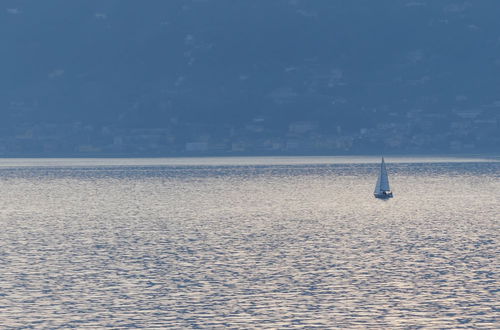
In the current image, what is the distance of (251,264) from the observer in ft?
254

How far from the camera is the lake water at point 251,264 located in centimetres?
5903

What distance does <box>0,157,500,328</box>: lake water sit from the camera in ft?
194

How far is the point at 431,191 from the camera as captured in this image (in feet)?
538

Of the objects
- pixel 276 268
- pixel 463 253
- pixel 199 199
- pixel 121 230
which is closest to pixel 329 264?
pixel 276 268

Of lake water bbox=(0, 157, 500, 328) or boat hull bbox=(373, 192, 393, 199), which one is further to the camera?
boat hull bbox=(373, 192, 393, 199)

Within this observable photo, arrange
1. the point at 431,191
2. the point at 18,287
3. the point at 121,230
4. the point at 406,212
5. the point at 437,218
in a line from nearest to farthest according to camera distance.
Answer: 1. the point at 18,287
2. the point at 121,230
3. the point at 437,218
4. the point at 406,212
5. the point at 431,191

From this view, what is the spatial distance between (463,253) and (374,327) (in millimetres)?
28829

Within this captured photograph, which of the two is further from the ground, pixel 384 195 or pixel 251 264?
pixel 384 195

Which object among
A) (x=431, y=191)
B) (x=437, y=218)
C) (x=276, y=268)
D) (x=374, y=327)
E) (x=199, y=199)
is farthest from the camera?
(x=431, y=191)

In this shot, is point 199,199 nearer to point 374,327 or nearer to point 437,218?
point 437,218

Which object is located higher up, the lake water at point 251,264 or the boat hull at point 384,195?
the boat hull at point 384,195

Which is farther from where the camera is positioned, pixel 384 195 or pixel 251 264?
pixel 384 195

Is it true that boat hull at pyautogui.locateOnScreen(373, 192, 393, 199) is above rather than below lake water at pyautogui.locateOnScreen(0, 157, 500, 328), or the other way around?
above

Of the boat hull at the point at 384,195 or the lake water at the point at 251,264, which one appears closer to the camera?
the lake water at the point at 251,264
